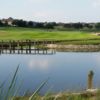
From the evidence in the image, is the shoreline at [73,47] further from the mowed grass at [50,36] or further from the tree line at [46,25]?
the tree line at [46,25]

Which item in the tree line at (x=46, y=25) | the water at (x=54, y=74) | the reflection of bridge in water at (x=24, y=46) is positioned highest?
the water at (x=54, y=74)

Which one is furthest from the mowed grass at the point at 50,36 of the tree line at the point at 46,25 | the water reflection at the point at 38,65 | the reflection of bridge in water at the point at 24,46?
the tree line at the point at 46,25

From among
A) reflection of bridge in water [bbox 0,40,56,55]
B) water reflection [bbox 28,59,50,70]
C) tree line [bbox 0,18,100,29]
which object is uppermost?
water reflection [bbox 28,59,50,70]

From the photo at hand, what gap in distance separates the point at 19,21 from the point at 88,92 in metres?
155

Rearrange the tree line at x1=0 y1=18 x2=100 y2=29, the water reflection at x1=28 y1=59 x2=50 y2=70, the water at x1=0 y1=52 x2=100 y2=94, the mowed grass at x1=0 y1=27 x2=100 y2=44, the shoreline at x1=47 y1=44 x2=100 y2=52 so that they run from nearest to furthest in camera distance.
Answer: the water at x1=0 y1=52 x2=100 y2=94, the water reflection at x1=28 y1=59 x2=50 y2=70, the shoreline at x1=47 y1=44 x2=100 y2=52, the mowed grass at x1=0 y1=27 x2=100 y2=44, the tree line at x1=0 y1=18 x2=100 y2=29

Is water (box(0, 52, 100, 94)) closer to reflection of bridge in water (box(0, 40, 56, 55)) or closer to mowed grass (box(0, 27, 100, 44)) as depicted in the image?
reflection of bridge in water (box(0, 40, 56, 55))

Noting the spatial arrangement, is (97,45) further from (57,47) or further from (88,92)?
(88,92)

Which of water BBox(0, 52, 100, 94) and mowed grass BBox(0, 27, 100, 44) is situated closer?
water BBox(0, 52, 100, 94)

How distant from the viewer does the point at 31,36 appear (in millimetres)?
98125

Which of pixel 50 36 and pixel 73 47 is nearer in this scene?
pixel 73 47

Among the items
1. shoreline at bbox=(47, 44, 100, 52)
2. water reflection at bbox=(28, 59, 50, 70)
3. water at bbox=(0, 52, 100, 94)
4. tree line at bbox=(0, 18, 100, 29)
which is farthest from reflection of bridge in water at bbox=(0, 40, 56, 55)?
tree line at bbox=(0, 18, 100, 29)

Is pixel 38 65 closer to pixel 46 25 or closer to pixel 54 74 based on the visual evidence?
pixel 54 74

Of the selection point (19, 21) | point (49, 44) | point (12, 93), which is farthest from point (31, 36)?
point (12, 93)

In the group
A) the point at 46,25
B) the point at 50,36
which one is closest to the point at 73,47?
the point at 50,36
